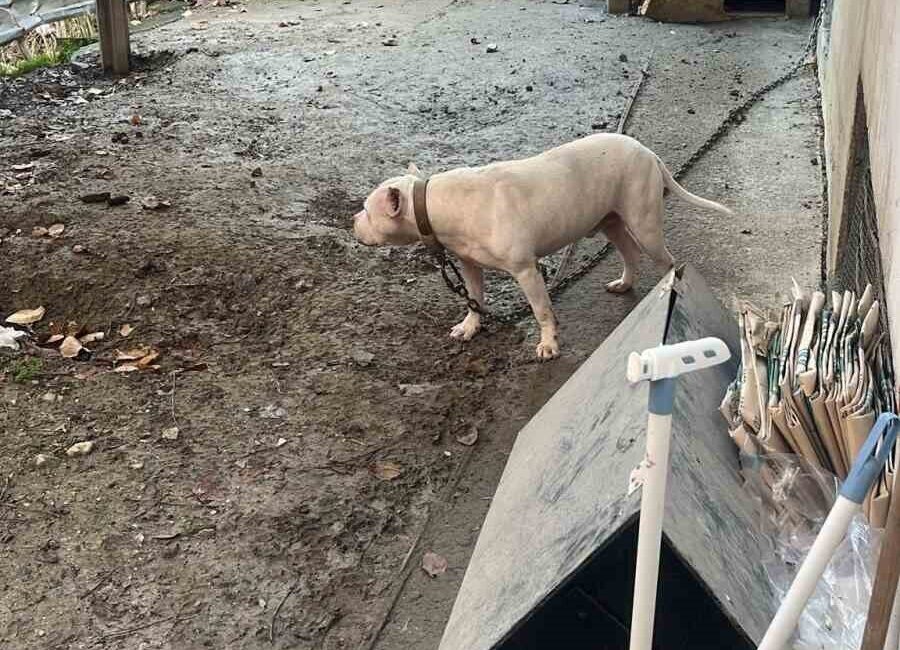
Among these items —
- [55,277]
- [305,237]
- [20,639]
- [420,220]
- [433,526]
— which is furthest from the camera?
[305,237]

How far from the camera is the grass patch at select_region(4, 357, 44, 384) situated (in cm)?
449

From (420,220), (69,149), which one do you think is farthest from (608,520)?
(69,149)

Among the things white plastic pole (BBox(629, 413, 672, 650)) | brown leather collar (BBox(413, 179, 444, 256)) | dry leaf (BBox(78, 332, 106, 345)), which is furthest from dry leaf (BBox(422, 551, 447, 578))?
dry leaf (BBox(78, 332, 106, 345))

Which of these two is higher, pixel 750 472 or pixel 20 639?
pixel 750 472

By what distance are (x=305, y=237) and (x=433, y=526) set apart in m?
2.58

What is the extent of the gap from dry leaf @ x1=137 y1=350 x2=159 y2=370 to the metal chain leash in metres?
1.32

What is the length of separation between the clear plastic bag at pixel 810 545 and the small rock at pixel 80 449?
244 centimetres

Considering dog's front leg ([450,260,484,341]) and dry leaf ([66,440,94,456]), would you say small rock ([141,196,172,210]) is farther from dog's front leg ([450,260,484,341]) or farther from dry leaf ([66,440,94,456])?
dry leaf ([66,440,94,456])

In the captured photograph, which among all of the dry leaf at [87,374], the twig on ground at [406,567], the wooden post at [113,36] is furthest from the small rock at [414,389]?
the wooden post at [113,36]

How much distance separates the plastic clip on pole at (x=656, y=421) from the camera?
1579 millimetres

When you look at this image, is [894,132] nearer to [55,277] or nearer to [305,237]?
[305,237]

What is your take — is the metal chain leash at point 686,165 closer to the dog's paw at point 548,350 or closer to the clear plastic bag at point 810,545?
the dog's paw at point 548,350

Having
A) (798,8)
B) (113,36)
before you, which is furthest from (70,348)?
(798,8)

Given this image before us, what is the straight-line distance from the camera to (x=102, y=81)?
8906mm
